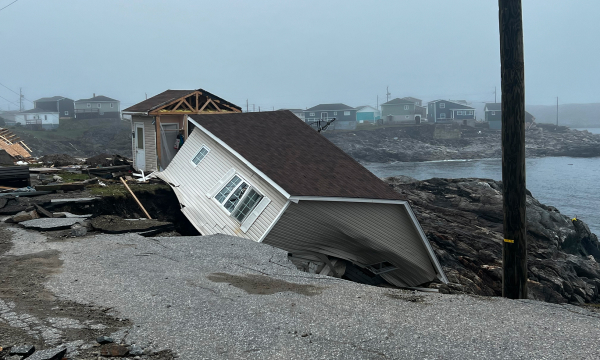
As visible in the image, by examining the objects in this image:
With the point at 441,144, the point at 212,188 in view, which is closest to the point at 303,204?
the point at 212,188

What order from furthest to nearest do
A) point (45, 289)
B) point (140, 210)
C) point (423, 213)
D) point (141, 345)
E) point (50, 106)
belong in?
point (50, 106), point (423, 213), point (140, 210), point (45, 289), point (141, 345)

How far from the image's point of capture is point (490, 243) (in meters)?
23.1

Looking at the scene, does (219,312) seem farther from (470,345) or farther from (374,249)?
(374,249)

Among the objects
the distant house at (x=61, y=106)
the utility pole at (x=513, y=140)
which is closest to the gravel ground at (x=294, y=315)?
the utility pole at (x=513, y=140)

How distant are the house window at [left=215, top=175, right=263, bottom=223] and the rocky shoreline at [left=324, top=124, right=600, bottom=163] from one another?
87255 millimetres

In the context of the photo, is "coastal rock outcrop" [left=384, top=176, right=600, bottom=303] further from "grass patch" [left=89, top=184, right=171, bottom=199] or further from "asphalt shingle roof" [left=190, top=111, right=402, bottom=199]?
"grass patch" [left=89, top=184, right=171, bottom=199]

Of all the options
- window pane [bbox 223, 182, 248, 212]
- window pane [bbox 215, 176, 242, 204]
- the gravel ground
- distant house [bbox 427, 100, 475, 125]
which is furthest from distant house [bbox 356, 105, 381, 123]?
the gravel ground

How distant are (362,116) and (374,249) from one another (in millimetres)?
139565

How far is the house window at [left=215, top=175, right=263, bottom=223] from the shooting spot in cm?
1519

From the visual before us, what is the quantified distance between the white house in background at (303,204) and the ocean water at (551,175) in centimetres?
3151

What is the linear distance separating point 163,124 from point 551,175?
7250 centimetres

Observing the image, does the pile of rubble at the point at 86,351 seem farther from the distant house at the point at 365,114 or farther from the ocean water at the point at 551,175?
the distant house at the point at 365,114

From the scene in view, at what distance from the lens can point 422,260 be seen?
55.7 ft

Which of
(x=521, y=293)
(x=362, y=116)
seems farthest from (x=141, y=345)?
(x=362, y=116)
